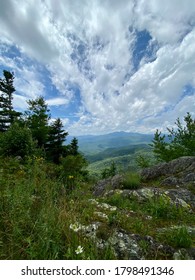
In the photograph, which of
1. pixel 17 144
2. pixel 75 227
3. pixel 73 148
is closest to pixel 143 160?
pixel 73 148

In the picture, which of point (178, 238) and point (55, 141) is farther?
point (55, 141)

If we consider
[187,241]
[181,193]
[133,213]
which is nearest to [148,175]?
[181,193]

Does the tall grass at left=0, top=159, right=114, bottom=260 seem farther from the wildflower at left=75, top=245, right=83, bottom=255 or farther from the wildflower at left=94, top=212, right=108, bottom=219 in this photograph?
the wildflower at left=94, top=212, right=108, bottom=219

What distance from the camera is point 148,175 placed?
9812mm

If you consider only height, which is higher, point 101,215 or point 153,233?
point 101,215

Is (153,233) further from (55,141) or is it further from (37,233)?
(55,141)

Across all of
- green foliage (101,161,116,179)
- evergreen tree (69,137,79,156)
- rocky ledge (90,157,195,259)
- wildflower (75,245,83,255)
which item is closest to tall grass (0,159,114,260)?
wildflower (75,245,83,255)

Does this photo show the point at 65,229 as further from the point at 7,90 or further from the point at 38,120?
the point at 7,90

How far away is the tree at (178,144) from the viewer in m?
25.3

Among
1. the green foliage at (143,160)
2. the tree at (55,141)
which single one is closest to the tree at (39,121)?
the tree at (55,141)

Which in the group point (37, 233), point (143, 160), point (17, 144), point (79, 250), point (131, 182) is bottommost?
point (79, 250)

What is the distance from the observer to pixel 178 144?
2716 centimetres
